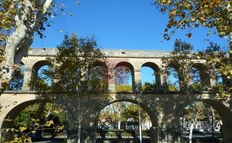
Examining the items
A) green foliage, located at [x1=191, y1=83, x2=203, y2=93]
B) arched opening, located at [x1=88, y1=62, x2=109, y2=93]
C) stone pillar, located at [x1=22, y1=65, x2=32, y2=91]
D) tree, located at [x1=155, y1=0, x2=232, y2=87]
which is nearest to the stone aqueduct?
stone pillar, located at [x1=22, y1=65, x2=32, y2=91]

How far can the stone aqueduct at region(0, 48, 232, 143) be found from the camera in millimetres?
30469

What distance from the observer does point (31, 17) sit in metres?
6.76

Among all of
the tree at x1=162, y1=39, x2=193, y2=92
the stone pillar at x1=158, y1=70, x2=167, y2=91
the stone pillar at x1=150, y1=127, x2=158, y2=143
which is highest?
the tree at x1=162, y1=39, x2=193, y2=92

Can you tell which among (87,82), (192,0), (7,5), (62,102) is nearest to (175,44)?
(87,82)

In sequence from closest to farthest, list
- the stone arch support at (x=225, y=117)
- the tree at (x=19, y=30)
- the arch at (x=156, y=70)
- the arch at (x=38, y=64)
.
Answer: the tree at (x=19, y=30) < the arch at (x=38, y=64) < the stone arch support at (x=225, y=117) < the arch at (x=156, y=70)

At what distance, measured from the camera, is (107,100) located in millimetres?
31578

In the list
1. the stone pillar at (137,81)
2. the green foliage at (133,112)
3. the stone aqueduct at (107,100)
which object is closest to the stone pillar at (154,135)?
the stone aqueduct at (107,100)

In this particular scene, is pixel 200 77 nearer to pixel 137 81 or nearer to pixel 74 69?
pixel 137 81

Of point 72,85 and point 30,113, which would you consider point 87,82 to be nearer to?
point 72,85

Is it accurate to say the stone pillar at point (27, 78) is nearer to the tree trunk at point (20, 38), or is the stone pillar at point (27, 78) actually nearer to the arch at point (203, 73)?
the arch at point (203, 73)

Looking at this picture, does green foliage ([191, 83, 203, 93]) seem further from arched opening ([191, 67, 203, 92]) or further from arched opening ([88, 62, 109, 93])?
arched opening ([88, 62, 109, 93])

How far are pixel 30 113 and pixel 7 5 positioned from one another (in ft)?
136

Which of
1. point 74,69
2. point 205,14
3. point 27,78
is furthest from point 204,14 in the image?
point 27,78

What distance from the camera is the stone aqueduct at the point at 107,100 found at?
3047 centimetres
